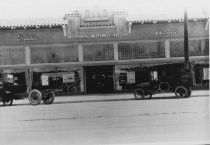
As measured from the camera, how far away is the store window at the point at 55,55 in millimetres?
24484

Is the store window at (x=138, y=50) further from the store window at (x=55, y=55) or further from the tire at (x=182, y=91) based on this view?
the tire at (x=182, y=91)

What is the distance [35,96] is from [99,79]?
23.5 feet

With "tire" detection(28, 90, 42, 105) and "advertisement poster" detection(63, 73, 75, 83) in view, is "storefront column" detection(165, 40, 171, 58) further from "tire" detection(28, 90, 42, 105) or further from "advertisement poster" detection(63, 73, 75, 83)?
"tire" detection(28, 90, 42, 105)

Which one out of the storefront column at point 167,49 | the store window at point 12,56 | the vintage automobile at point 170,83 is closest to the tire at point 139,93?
the vintage automobile at point 170,83

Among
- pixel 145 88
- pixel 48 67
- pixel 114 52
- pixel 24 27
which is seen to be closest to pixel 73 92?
pixel 48 67

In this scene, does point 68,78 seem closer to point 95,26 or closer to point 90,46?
point 90,46

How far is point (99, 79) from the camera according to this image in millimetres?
25312

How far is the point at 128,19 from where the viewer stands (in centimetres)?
2462

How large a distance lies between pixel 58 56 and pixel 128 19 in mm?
5470

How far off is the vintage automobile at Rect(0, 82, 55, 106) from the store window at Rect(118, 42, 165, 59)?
7.20 m

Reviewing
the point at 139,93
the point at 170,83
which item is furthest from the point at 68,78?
the point at 170,83

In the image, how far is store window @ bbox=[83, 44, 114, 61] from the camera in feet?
Answer: 80.0

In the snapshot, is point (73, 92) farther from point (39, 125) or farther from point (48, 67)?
point (39, 125)

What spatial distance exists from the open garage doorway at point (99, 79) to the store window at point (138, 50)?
1.56 meters
